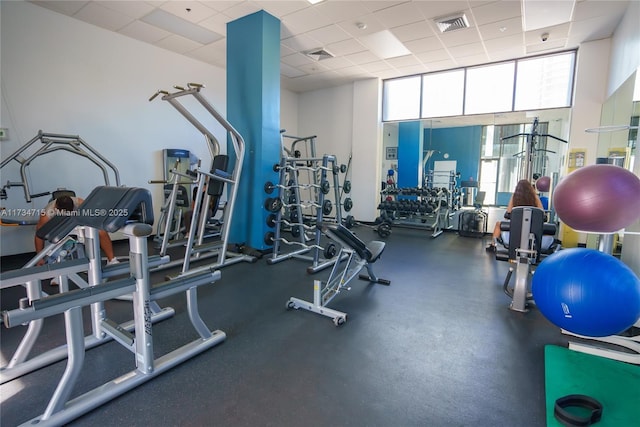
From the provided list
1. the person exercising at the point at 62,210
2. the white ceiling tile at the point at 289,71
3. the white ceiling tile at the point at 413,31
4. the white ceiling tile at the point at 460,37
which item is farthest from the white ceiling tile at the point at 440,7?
the person exercising at the point at 62,210

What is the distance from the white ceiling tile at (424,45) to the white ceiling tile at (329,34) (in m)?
1.08

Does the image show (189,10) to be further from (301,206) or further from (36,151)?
(301,206)

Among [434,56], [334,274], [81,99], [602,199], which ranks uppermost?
[434,56]

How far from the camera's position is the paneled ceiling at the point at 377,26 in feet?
12.8

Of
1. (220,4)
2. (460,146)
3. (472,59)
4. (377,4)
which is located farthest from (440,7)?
(460,146)

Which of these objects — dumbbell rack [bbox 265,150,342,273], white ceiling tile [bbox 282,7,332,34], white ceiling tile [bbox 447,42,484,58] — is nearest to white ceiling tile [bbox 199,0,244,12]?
white ceiling tile [bbox 282,7,332,34]

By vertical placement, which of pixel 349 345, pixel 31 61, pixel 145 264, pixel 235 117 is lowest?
pixel 349 345

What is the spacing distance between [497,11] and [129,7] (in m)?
4.70

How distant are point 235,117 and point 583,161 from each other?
5332mm

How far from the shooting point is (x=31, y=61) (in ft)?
13.1

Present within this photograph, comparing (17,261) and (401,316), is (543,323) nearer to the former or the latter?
(401,316)

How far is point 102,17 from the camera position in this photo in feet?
14.0

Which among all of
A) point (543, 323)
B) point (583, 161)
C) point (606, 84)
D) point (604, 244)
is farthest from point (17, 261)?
point (606, 84)

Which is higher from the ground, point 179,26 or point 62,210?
point 179,26
